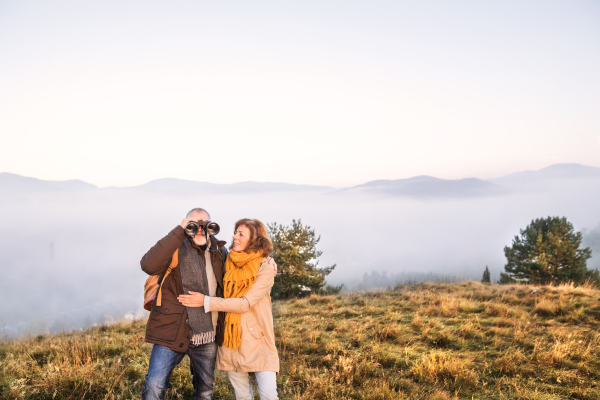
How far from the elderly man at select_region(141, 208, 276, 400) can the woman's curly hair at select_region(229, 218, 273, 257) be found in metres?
0.35

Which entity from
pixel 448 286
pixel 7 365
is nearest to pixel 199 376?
pixel 7 365

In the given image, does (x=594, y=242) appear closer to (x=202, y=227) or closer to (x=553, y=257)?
(x=553, y=257)

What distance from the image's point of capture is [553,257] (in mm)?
28516

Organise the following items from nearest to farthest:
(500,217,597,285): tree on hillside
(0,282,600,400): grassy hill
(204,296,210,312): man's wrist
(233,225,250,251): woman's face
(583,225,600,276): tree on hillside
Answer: (204,296,210,312): man's wrist < (233,225,250,251): woman's face < (0,282,600,400): grassy hill < (500,217,597,285): tree on hillside < (583,225,600,276): tree on hillside

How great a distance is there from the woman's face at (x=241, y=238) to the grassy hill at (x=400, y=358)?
2.01m

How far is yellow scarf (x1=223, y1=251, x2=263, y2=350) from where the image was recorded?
322 centimetres

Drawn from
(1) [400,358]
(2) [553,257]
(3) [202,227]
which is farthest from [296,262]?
(2) [553,257]

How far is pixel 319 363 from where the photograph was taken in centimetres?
531

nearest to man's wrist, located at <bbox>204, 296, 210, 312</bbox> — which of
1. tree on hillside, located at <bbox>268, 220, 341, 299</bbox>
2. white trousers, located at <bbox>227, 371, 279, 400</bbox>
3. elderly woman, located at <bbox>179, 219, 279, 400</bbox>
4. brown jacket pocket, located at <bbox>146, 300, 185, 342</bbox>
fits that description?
elderly woman, located at <bbox>179, 219, 279, 400</bbox>

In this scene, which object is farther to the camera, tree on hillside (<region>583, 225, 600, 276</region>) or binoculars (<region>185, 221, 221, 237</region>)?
tree on hillside (<region>583, 225, 600, 276</region>)

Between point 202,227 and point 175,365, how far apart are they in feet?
4.34

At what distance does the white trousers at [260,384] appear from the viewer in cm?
317

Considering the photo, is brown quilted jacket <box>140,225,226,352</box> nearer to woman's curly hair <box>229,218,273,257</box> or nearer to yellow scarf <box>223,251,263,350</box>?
yellow scarf <box>223,251,263,350</box>

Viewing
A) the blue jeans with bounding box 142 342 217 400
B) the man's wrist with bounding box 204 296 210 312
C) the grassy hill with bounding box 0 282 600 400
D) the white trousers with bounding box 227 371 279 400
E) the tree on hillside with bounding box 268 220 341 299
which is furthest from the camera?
the tree on hillside with bounding box 268 220 341 299
